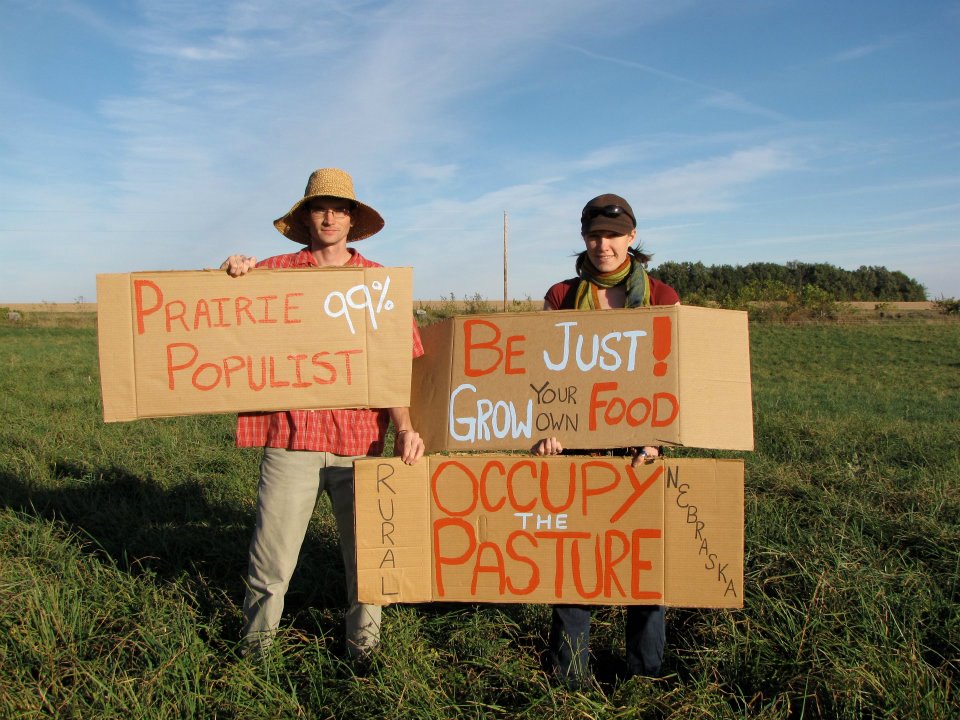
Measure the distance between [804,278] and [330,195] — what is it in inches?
3112

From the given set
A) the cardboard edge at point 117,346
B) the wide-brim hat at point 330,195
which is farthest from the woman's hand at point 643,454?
the cardboard edge at point 117,346

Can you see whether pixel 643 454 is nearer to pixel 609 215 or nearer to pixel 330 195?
pixel 609 215

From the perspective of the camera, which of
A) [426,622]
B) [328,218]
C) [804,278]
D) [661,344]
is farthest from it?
[804,278]

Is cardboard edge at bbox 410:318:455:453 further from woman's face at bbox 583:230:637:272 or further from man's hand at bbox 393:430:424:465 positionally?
woman's face at bbox 583:230:637:272

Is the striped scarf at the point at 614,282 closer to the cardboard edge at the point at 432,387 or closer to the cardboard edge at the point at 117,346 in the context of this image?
the cardboard edge at the point at 432,387

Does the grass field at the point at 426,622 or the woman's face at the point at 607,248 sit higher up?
the woman's face at the point at 607,248

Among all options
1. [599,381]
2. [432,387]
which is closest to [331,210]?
[432,387]

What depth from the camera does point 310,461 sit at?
2799 millimetres

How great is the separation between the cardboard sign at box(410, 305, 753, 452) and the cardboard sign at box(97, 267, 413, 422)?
317mm

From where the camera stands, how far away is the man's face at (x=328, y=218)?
283cm

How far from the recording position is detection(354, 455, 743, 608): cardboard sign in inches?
100

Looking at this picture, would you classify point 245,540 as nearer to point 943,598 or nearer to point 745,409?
point 745,409

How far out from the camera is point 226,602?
3406mm

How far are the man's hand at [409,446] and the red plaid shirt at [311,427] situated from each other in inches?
9.6
